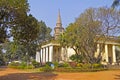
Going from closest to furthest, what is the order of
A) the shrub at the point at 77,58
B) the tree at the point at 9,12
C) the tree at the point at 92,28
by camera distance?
the tree at the point at 9,12 → the tree at the point at 92,28 → the shrub at the point at 77,58

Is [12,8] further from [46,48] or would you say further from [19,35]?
[46,48]

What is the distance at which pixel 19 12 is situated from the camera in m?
23.1

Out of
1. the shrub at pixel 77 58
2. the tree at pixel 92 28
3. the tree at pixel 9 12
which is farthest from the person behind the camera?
the shrub at pixel 77 58

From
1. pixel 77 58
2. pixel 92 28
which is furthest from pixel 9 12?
pixel 77 58

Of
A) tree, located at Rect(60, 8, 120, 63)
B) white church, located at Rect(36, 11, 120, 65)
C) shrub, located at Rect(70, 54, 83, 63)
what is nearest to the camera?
tree, located at Rect(60, 8, 120, 63)

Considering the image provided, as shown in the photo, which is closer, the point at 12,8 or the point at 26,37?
the point at 12,8

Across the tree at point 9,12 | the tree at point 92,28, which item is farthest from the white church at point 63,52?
the tree at point 9,12

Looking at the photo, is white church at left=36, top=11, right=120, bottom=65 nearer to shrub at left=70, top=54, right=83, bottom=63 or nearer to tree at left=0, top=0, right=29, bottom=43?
shrub at left=70, top=54, right=83, bottom=63

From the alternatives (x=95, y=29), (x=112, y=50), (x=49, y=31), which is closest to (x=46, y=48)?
(x=49, y=31)

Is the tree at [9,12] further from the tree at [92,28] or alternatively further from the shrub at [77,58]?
the shrub at [77,58]

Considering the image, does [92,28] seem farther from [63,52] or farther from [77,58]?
[63,52]

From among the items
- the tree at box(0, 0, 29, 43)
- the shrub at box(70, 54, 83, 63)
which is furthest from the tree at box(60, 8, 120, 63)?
the tree at box(0, 0, 29, 43)

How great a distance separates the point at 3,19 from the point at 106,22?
65.7 feet

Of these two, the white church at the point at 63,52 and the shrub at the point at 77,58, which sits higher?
the white church at the point at 63,52
